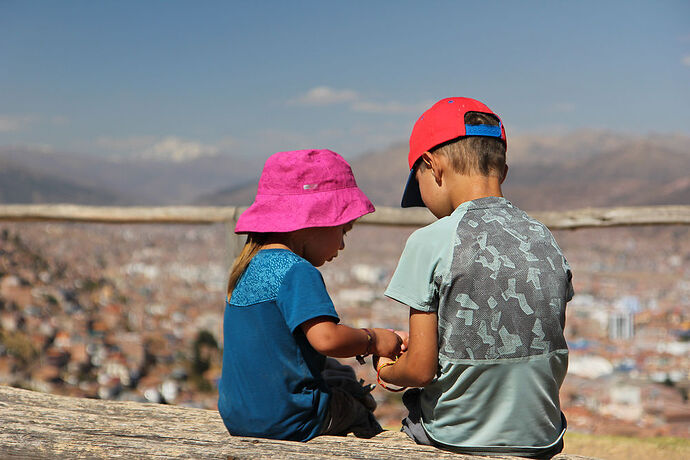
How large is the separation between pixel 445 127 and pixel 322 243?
1.42ft

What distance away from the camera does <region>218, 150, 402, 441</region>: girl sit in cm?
130

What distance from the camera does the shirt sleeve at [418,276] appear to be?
→ 1.22 meters

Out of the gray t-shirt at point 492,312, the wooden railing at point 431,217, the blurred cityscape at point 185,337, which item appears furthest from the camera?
the blurred cityscape at point 185,337

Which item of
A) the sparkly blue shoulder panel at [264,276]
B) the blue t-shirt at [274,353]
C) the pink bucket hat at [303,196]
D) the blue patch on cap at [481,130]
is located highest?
the blue patch on cap at [481,130]

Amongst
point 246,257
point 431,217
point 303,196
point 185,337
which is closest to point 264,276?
point 246,257

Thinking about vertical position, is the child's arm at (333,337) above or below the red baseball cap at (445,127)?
below

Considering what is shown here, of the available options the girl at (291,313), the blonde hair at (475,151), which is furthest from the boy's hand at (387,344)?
the blonde hair at (475,151)

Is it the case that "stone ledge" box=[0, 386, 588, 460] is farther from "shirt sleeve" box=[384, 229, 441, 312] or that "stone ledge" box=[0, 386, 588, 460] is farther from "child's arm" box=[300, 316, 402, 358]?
"shirt sleeve" box=[384, 229, 441, 312]

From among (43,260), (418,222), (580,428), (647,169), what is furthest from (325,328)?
(647,169)

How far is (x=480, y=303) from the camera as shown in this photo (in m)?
1.21

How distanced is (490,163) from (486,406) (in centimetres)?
56

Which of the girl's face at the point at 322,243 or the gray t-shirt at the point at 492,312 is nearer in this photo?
the gray t-shirt at the point at 492,312

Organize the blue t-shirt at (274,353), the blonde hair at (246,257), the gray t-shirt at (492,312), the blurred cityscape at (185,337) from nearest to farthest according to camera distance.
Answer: the gray t-shirt at (492,312) < the blue t-shirt at (274,353) < the blonde hair at (246,257) < the blurred cityscape at (185,337)

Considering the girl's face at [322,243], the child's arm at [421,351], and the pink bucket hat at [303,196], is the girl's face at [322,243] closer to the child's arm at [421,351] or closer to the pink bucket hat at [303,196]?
the pink bucket hat at [303,196]
